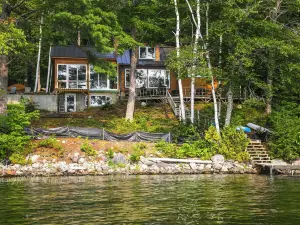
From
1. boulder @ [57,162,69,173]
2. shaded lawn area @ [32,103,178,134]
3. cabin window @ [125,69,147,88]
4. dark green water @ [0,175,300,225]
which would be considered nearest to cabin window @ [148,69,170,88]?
cabin window @ [125,69,147,88]

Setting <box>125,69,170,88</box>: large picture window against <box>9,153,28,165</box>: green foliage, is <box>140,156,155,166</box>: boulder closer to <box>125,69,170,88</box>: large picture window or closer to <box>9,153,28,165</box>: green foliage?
<box>9,153,28,165</box>: green foliage

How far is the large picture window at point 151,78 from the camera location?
44.2 meters

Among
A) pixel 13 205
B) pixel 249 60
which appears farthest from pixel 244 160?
pixel 13 205

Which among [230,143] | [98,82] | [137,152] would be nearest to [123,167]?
[137,152]

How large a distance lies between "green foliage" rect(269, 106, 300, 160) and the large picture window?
18.6 meters

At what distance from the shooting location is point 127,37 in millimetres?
29234

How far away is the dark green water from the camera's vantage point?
11.4 meters

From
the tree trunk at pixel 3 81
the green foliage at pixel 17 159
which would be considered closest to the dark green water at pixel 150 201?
the green foliage at pixel 17 159

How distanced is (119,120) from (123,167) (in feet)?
31.6

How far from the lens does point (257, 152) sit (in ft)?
84.5

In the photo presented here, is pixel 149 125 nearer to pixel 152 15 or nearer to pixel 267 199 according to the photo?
pixel 152 15

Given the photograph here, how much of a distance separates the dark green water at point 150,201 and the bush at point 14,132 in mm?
3392

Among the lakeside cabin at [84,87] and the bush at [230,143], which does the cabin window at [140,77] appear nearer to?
the lakeside cabin at [84,87]

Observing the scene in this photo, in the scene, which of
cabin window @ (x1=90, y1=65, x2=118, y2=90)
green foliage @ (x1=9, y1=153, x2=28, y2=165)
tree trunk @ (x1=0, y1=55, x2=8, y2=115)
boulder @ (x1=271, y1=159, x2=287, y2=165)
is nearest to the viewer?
green foliage @ (x1=9, y1=153, x2=28, y2=165)
